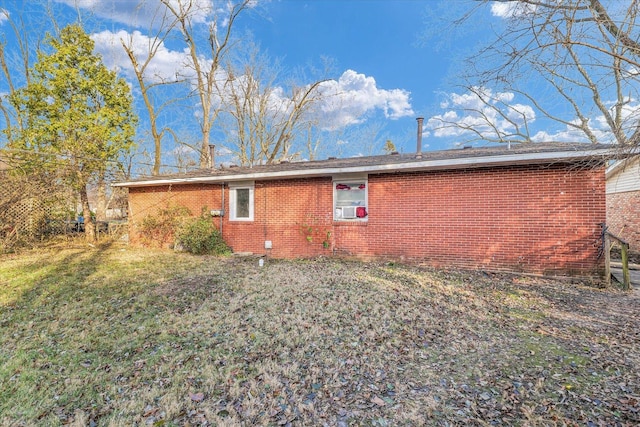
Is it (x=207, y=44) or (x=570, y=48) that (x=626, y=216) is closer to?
(x=570, y=48)

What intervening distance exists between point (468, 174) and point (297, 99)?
16125 millimetres

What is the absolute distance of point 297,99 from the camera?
2112 centimetres

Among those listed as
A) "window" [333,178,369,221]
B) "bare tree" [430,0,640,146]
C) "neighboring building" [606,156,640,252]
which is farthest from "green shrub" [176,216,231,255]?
"neighboring building" [606,156,640,252]

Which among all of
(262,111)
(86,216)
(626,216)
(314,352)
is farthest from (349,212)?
(262,111)

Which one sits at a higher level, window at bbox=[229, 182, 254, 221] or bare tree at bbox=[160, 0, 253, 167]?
bare tree at bbox=[160, 0, 253, 167]

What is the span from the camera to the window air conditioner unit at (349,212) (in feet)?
29.3

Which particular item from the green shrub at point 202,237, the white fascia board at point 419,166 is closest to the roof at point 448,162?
the white fascia board at point 419,166

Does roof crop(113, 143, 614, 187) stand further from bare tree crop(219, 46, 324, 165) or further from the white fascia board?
bare tree crop(219, 46, 324, 165)

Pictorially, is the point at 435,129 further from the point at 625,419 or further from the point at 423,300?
the point at 625,419

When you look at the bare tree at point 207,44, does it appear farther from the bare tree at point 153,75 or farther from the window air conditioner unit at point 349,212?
the window air conditioner unit at point 349,212

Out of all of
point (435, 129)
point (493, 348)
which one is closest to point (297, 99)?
point (435, 129)

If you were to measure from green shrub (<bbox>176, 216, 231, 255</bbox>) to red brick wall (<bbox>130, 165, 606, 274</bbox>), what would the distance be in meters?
0.79

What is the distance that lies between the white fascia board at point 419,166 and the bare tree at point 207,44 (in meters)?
9.53

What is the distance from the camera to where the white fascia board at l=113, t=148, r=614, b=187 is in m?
6.50
